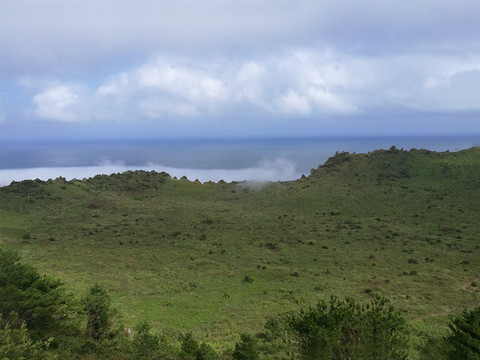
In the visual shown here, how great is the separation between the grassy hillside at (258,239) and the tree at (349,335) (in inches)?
437

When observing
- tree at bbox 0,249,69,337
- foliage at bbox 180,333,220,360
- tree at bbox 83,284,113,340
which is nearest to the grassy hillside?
tree at bbox 83,284,113,340

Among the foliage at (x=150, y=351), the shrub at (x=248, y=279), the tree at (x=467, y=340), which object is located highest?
the tree at (x=467, y=340)

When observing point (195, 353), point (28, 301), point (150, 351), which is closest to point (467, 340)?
point (195, 353)

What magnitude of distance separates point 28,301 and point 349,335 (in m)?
19.3

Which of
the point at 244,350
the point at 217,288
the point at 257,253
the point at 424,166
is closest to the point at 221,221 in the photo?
the point at 257,253

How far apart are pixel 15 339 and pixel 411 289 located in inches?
1519

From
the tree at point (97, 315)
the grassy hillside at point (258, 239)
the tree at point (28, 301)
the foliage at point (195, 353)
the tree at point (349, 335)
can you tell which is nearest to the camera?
the tree at point (349, 335)

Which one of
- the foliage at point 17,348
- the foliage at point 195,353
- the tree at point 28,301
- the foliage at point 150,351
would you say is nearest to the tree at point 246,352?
the foliage at point 195,353

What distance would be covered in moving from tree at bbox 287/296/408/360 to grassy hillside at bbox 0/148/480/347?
36.4 feet

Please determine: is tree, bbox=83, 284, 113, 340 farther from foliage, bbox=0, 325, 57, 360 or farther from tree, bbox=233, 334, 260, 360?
A: tree, bbox=233, 334, 260, 360

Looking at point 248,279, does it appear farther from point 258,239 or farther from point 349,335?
point 349,335

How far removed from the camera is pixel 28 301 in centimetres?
2056

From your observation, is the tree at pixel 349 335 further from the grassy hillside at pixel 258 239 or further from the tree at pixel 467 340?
the grassy hillside at pixel 258 239

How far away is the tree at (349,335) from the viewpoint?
15.5 metres
